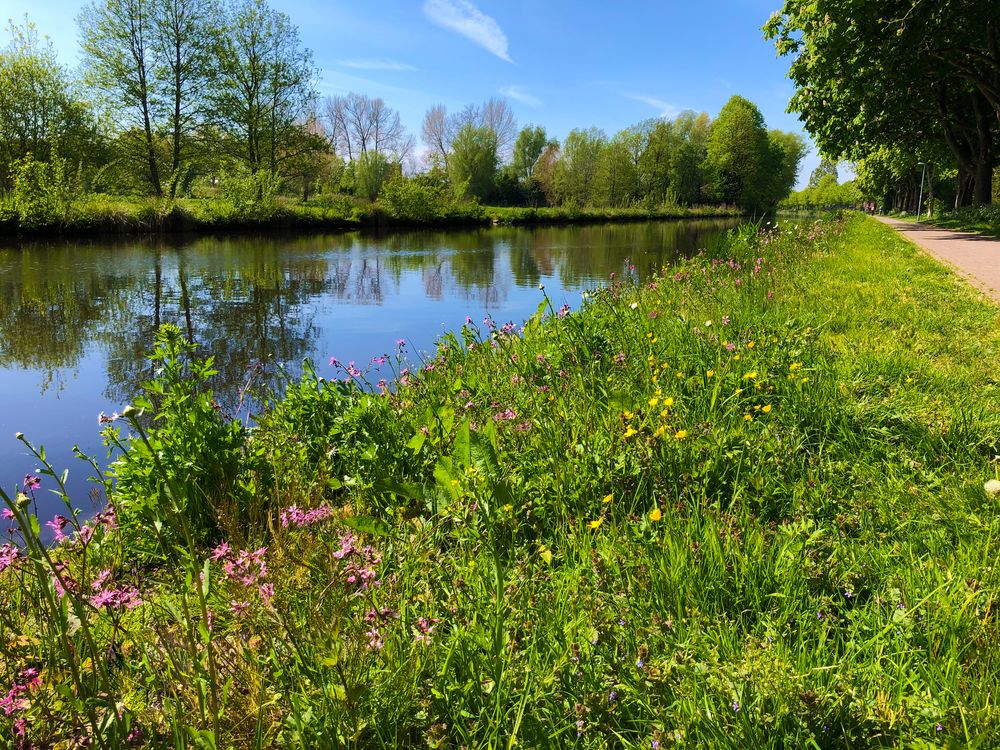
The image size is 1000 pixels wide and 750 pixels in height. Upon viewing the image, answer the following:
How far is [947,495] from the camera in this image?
7.97 feet

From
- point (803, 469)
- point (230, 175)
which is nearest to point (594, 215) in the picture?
point (230, 175)

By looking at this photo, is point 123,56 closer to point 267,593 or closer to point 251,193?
point 251,193

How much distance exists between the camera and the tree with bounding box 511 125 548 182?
7569 centimetres

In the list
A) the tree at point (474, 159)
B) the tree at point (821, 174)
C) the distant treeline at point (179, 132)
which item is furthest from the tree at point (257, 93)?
the tree at point (821, 174)

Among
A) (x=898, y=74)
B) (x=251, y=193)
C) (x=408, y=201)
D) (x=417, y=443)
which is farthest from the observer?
(x=408, y=201)

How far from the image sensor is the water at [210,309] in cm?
583

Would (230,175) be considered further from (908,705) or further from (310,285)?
(908,705)

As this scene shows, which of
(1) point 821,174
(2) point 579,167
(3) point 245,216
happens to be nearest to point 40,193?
→ (3) point 245,216

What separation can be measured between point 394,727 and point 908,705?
1.30m

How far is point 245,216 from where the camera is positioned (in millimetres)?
32344

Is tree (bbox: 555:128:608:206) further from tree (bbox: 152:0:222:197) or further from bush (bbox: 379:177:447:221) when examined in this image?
tree (bbox: 152:0:222:197)

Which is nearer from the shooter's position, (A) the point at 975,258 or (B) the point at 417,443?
(B) the point at 417,443

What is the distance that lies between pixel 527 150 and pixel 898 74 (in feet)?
203

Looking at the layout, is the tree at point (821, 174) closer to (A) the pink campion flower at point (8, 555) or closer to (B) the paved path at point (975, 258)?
(B) the paved path at point (975, 258)
